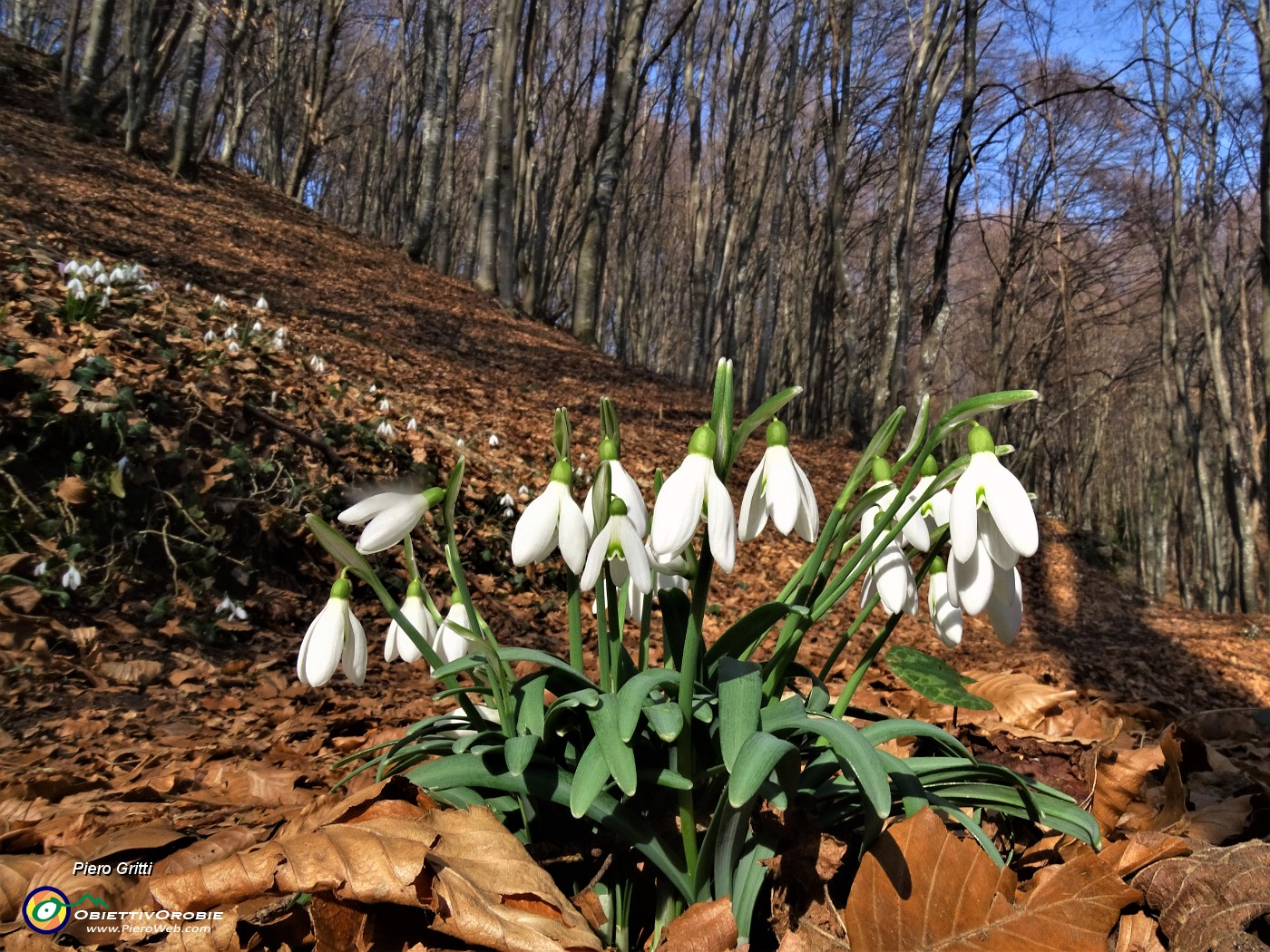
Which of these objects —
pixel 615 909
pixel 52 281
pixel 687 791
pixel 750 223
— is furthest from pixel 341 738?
pixel 750 223

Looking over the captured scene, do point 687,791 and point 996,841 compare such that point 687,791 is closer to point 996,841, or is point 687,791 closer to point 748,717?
point 748,717

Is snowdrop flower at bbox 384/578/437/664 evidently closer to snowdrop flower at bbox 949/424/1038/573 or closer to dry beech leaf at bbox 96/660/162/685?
snowdrop flower at bbox 949/424/1038/573

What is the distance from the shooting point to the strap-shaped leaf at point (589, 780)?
39.4 inches

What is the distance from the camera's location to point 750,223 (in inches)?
534

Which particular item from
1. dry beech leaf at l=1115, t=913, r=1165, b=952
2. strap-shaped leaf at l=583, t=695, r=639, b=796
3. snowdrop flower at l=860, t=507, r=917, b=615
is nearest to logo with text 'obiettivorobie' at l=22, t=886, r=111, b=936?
strap-shaped leaf at l=583, t=695, r=639, b=796

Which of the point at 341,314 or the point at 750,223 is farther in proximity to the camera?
the point at 750,223

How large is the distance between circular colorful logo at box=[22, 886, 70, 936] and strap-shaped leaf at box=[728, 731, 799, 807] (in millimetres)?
939

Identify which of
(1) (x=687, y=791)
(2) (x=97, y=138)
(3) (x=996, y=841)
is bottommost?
(3) (x=996, y=841)

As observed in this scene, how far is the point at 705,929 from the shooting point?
1.11 meters

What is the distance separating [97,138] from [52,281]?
26.5 feet

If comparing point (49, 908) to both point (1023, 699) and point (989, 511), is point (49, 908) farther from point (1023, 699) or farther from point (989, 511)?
point (1023, 699)

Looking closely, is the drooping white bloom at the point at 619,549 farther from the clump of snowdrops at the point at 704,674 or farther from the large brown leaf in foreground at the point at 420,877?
the large brown leaf in foreground at the point at 420,877

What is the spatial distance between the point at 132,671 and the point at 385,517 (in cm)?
189

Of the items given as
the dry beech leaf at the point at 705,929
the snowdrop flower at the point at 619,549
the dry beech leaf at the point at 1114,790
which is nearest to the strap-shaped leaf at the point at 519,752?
the snowdrop flower at the point at 619,549
